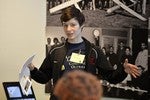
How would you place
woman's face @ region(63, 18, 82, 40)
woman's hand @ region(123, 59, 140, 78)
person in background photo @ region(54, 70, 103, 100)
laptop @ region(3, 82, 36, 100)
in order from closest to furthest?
person in background photo @ region(54, 70, 103, 100) → woman's hand @ region(123, 59, 140, 78) → woman's face @ region(63, 18, 82, 40) → laptop @ region(3, 82, 36, 100)

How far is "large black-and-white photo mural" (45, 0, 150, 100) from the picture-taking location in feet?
9.29

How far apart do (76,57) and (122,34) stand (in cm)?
93

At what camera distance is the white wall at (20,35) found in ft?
9.84

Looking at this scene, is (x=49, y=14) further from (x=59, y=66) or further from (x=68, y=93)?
(x=68, y=93)

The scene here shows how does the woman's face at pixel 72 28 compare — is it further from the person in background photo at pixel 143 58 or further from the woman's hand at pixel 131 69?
the person in background photo at pixel 143 58

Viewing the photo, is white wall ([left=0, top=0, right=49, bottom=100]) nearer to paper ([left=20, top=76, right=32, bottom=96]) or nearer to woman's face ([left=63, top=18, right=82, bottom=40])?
paper ([left=20, top=76, right=32, bottom=96])

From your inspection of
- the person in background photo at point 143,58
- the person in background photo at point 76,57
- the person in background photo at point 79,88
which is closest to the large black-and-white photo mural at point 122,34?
the person in background photo at point 143,58

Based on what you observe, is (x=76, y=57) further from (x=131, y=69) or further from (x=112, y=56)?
(x=112, y=56)

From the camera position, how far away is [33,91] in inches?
117

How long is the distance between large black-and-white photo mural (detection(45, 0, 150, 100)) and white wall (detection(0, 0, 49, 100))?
0.23 meters

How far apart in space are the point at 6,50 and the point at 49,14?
1.86ft

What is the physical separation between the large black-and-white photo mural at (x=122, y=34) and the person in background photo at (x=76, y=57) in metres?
0.73

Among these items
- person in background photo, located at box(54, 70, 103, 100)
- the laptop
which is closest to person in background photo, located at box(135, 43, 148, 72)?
the laptop

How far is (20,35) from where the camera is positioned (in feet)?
9.94
